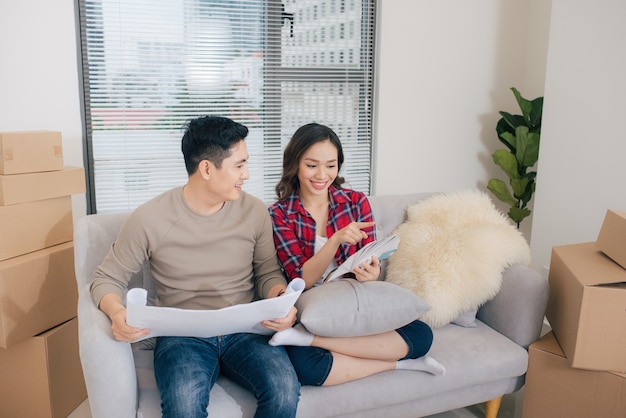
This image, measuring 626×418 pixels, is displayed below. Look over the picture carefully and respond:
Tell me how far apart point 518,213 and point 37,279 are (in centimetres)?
241

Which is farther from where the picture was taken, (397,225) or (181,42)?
(181,42)

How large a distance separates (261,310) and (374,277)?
1.52 ft

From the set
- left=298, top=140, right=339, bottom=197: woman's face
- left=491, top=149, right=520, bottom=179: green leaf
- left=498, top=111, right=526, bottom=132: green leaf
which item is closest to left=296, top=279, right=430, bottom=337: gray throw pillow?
left=298, top=140, right=339, bottom=197: woman's face

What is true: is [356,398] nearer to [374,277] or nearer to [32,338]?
[374,277]

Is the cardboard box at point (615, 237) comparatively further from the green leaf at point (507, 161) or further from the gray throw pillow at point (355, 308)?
the green leaf at point (507, 161)

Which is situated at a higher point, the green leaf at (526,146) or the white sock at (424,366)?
the green leaf at (526,146)

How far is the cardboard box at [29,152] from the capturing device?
1.96 m

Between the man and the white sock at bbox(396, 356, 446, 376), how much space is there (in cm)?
38

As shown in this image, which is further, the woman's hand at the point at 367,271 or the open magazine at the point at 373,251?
the woman's hand at the point at 367,271

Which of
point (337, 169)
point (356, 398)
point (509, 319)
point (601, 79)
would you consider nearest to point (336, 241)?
point (337, 169)

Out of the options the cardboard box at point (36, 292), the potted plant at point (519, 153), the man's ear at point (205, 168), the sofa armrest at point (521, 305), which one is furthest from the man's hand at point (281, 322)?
the potted plant at point (519, 153)

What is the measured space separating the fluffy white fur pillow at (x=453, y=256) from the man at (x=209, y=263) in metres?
0.50

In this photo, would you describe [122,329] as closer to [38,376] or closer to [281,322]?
[281,322]

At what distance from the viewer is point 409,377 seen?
1798 millimetres
